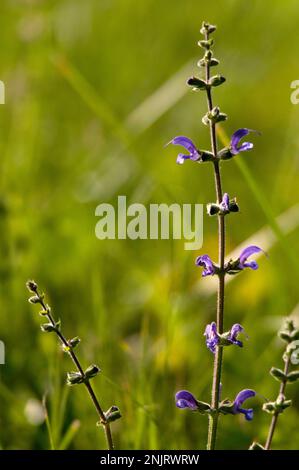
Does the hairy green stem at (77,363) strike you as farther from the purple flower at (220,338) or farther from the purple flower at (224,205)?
the purple flower at (224,205)

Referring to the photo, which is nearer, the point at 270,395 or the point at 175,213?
the point at 270,395

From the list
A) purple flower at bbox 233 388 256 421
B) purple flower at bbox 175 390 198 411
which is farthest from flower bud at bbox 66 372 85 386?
purple flower at bbox 233 388 256 421

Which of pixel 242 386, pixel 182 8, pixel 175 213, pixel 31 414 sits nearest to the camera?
pixel 31 414

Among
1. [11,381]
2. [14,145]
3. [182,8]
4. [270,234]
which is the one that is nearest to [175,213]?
[270,234]

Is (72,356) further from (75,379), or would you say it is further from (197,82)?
(197,82)

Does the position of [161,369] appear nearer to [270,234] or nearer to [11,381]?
[11,381]

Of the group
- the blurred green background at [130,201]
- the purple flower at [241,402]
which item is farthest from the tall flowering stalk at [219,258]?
the blurred green background at [130,201]

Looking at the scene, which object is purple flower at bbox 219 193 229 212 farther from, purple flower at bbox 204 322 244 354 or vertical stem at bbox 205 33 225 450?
purple flower at bbox 204 322 244 354

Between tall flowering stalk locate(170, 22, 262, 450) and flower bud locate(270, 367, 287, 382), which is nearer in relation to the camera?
tall flowering stalk locate(170, 22, 262, 450)
